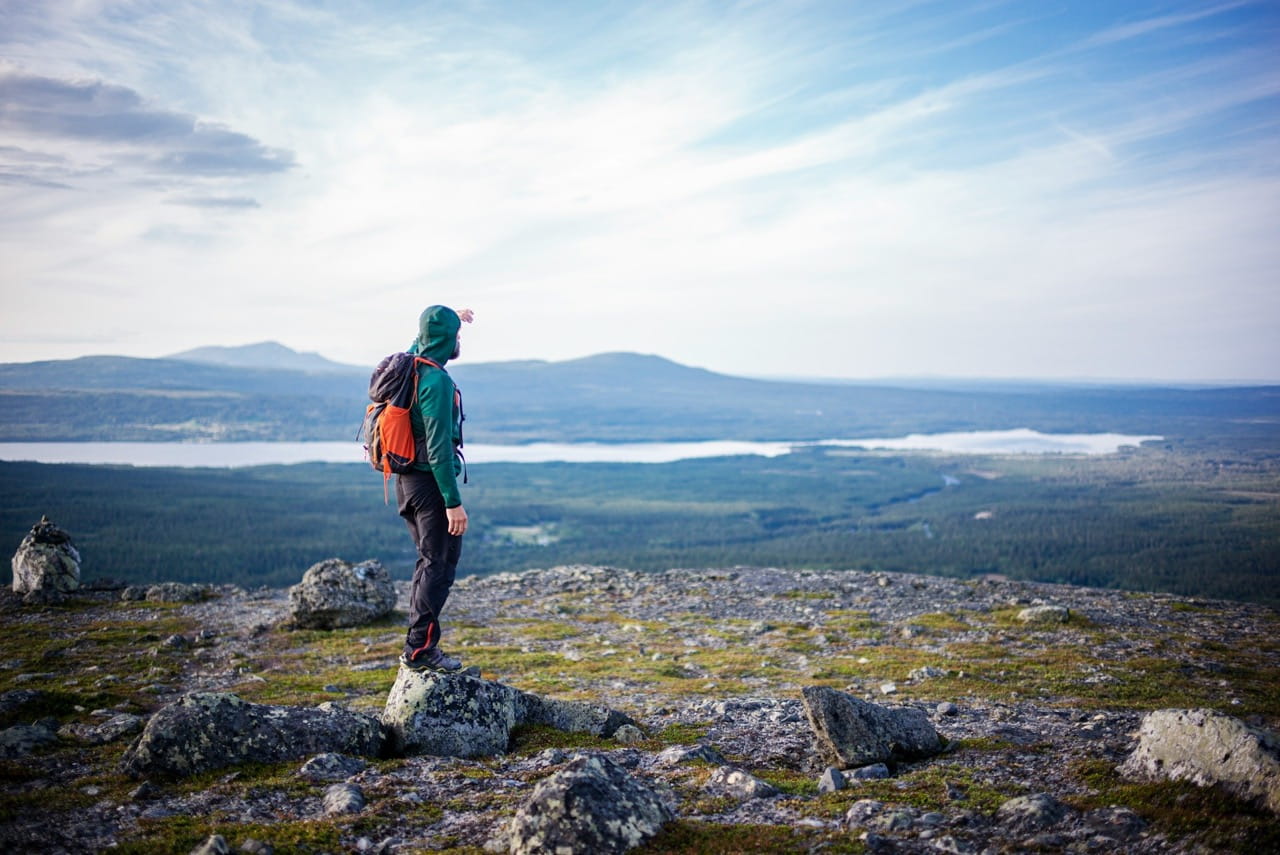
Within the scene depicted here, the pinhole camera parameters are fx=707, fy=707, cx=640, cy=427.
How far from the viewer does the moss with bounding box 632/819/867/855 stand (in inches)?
241

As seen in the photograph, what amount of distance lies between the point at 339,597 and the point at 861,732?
16.4 metres

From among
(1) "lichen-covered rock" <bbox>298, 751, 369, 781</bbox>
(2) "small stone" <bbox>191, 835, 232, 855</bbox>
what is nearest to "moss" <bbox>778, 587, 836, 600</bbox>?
(1) "lichen-covered rock" <bbox>298, 751, 369, 781</bbox>

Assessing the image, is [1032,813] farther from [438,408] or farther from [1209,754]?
[438,408]

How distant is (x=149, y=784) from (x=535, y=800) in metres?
4.54

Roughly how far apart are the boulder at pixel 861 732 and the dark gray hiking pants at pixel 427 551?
16.8 ft

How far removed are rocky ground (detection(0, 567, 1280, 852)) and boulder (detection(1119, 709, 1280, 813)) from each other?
276 millimetres

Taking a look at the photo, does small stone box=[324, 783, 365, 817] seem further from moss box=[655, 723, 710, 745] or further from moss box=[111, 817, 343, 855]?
moss box=[655, 723, 710, 745]

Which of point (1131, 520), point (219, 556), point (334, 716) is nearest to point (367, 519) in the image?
point (219, 556)

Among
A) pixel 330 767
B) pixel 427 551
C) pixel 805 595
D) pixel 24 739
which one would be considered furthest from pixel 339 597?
pixel 805 595

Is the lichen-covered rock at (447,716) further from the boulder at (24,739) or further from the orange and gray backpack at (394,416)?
the boulder at (24,739)

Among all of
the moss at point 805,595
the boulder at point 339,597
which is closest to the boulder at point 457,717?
the boulder at point 339,597

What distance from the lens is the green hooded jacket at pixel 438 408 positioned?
935 cm

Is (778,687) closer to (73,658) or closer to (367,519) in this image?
(73,658)

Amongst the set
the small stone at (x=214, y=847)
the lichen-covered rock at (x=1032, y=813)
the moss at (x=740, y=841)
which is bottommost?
the moss at (x=740, y=841)
